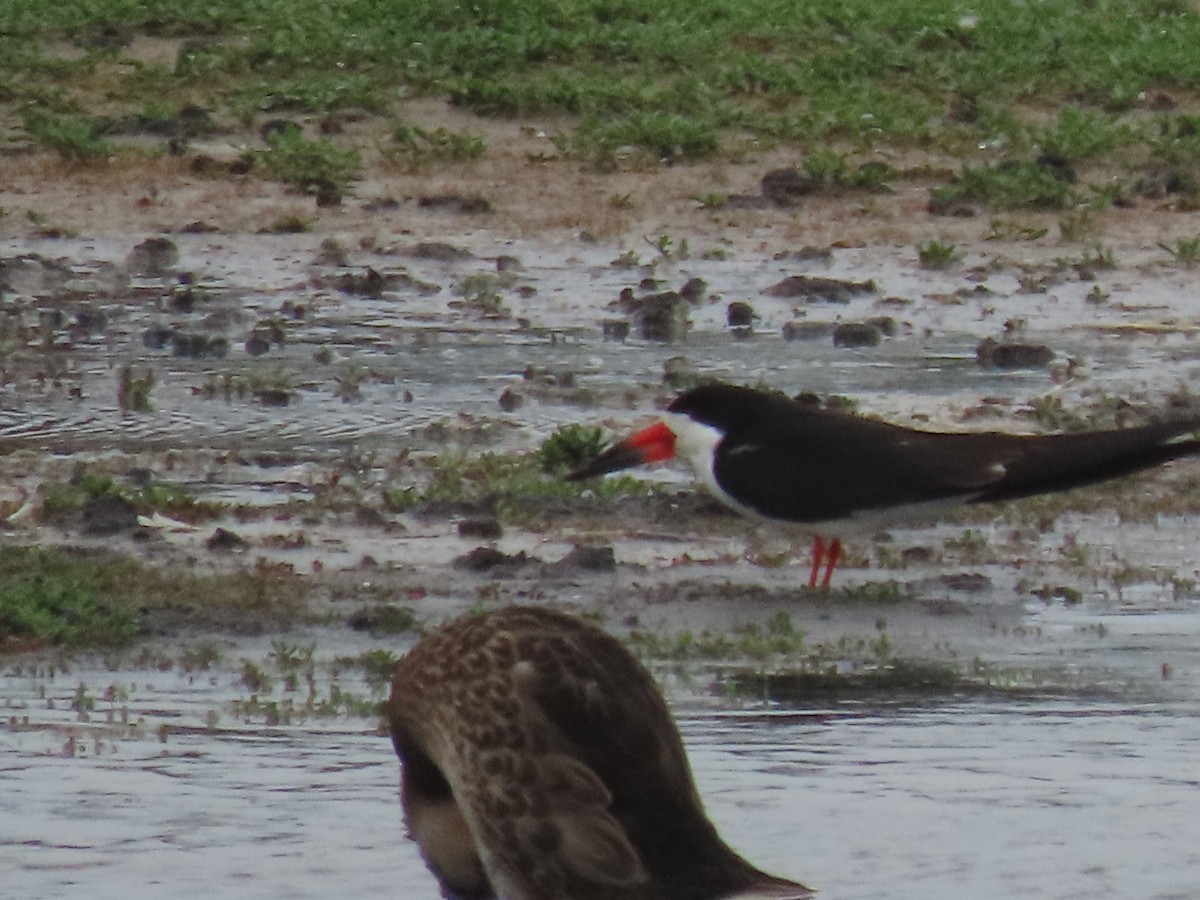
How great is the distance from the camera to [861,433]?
883 cm

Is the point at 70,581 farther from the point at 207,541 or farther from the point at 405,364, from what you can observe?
the point at 405,364

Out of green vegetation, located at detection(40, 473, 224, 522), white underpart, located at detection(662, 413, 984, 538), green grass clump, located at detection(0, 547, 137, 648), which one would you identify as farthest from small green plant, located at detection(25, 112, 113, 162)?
green grass clump, located at detection(0, 547, 137, 648)

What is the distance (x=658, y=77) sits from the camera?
16.1 meters

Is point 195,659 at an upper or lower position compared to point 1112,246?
lower

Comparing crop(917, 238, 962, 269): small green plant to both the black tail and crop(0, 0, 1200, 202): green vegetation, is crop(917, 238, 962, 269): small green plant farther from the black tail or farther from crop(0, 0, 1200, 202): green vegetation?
the black tail

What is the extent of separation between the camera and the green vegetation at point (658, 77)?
14758 mm

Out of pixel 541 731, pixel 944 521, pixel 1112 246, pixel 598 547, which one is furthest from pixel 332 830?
pixel 1112 246

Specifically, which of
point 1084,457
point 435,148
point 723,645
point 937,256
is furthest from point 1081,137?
point 723,645

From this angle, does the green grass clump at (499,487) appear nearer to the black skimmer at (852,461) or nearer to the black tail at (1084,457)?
the black skimmer at (852,461)

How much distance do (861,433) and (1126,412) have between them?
1971mm

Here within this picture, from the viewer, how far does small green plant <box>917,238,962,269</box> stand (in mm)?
12969

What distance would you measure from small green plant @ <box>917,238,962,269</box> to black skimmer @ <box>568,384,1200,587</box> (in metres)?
3.95

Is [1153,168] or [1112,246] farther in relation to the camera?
[1153,168]

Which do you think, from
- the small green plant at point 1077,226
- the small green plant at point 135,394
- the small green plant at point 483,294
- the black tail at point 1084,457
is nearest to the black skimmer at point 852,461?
the black tail at point 1084,457
